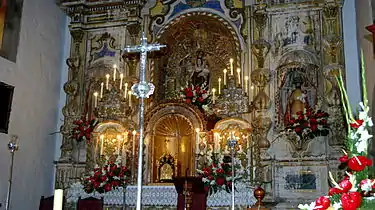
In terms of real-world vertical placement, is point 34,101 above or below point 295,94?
below

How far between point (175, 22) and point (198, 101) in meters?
1.96

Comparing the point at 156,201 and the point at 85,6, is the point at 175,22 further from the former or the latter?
the point at 156,201

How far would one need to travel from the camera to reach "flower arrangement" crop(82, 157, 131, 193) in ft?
25.7

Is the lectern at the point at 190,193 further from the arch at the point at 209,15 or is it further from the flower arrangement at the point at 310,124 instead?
the arch at the point at 209,15

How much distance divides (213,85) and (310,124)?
231 cm

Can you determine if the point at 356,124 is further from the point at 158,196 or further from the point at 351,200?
the point at 158,196

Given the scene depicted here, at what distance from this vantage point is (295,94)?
27.6 ft

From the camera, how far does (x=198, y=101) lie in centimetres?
868

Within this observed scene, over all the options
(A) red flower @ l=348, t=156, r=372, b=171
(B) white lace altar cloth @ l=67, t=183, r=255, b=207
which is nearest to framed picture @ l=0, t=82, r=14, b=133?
(B) white lace altar cloth @ l=67, t=183, r=255, b=207

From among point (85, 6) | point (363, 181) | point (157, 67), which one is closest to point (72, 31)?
point (85, 6)

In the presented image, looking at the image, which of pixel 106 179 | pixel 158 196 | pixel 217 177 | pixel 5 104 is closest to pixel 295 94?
pixel 217 177

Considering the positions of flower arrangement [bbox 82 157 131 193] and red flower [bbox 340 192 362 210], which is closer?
red flower [bbox 340 192 362 210]

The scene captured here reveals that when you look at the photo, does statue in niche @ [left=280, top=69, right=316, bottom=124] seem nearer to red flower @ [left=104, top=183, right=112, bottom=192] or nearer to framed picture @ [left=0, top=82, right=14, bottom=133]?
red flower @ [left=104, top=183, right=112, bottom=192]

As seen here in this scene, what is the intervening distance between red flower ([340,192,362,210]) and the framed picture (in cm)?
693
